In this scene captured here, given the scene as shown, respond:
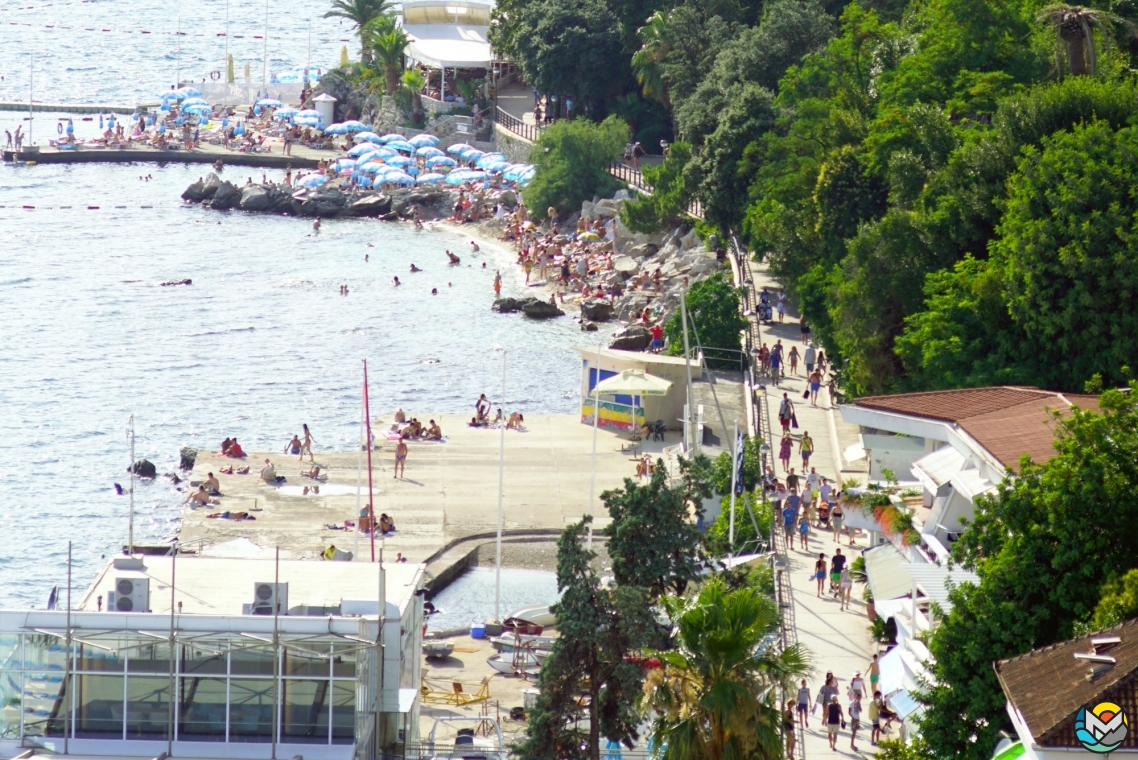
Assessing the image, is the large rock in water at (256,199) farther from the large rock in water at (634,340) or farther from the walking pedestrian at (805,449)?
the walking pedestrian at (805,449)

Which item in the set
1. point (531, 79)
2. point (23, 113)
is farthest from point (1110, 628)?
point (23, 113)

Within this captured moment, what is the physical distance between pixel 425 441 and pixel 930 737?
105ft

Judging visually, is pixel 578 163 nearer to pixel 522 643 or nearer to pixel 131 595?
pixel 522 643

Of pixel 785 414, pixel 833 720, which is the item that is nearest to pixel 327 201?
pixel 785 414

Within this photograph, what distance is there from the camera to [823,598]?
4150 centimetres

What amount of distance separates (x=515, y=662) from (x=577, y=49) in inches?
2245

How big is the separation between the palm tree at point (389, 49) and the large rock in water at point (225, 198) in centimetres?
1424

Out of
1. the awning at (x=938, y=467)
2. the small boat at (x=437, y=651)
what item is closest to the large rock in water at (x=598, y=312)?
the small boat at (x=437, y=651)

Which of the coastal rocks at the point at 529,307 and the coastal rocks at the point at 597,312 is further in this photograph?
the coastal rocks at the point at 529,307

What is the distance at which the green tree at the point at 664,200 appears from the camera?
267ft

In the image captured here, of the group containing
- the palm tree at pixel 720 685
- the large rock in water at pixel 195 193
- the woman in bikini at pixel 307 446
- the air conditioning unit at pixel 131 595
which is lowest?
the large rock in water at pixel 195 193

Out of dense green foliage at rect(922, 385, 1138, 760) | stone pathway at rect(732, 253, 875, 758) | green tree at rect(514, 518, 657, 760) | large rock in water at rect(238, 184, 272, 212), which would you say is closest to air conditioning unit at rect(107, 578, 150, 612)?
green tree at rect(514, 518, 657, 760)

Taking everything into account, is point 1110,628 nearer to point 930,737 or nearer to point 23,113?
point 930,737

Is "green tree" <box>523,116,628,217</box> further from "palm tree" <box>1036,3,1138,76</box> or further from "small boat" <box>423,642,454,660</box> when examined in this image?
"small boat" <box>423,642,454,660</box>
